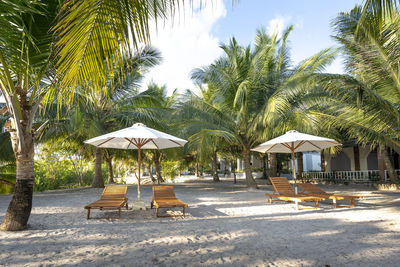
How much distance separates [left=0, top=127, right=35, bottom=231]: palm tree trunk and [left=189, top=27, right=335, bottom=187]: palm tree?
7.20 metres

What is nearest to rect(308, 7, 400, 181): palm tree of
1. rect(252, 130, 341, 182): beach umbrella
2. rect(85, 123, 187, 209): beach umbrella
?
rect(252, 130, 341, 182): beach umbrella

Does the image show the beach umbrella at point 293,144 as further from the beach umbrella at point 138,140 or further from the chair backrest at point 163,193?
the chair backrest at point 163,193

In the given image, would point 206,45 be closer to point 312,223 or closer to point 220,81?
point 312,223

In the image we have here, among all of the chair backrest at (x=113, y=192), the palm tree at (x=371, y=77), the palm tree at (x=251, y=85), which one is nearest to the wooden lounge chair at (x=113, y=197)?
the chair backrest at (x=113, y=192)

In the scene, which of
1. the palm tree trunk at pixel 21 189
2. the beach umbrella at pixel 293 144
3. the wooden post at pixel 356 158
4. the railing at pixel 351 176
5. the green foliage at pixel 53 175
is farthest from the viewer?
the wooden post at pixel 356 158

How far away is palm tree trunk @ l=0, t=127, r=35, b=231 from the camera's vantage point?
478 cm

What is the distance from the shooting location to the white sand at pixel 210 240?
3.46m

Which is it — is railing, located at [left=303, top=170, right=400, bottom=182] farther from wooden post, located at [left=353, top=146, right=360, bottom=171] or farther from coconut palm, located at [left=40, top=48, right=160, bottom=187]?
coconut palm, located at [left=40, top=48, right=160, bottom=187]

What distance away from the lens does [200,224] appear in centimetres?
552

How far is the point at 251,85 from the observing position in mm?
12516

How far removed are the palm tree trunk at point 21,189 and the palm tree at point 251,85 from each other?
23.6ft

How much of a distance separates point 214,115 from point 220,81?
1.63 m

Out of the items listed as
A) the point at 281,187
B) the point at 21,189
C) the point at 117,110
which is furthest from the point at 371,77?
the point at 117,110

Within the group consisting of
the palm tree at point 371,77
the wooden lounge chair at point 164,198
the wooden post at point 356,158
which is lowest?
the wooden lounge chair at point 164,198
